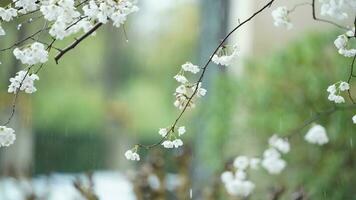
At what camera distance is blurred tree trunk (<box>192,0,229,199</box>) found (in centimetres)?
329

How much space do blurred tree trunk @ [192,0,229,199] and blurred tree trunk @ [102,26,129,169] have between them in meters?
0.90

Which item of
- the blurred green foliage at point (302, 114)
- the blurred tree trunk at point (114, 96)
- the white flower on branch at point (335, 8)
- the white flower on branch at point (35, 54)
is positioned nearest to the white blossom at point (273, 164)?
the white flower on branch at point (335, 8)

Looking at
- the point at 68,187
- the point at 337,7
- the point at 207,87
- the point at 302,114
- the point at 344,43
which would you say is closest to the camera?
the point at 337,7

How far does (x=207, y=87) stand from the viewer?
148 inches

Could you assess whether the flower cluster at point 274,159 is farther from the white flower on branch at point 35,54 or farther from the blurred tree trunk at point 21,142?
the blurred tree trunk at point 21,142

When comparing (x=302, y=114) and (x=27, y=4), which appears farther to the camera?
(x=302, y=114)

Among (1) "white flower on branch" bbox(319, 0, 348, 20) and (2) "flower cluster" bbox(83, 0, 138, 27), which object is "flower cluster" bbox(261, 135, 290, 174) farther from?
(2) "flower cluster" bbox(83, 0, 138, 27)

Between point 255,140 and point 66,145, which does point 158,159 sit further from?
point 66,145

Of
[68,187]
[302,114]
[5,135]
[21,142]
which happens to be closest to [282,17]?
[5,135]

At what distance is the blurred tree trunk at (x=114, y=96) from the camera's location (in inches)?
184

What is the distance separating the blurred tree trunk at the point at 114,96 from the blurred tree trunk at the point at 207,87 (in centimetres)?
90

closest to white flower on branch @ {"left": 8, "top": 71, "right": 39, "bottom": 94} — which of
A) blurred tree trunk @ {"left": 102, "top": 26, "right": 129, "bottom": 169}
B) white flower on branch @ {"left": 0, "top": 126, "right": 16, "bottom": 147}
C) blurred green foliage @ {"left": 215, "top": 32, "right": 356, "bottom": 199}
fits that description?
white flower on branch @ {"left": 0, "top": 126, "right": 16, "bottom": 147}

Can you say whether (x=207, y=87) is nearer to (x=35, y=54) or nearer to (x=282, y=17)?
(x=282, y=17)

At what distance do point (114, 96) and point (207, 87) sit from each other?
123 centimetres
